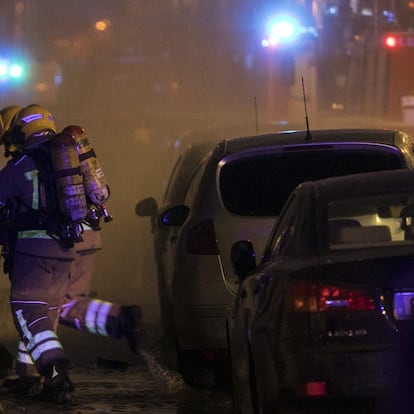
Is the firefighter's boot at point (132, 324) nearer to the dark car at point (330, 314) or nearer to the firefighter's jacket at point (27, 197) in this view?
the firefighter's jacket at point (27, 197)

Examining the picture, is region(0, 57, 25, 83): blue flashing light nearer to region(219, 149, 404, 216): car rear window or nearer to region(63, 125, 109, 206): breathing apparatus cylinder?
region(63, 125, 109, 206): breathing apparatus cylinder

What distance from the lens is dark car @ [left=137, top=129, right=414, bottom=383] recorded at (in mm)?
6984

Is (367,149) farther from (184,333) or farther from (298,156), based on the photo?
(184,333)

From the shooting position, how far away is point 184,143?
21062 millimetres

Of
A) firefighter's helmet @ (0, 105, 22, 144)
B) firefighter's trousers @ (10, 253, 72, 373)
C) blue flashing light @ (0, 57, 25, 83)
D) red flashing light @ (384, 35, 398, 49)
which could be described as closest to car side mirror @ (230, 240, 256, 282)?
firefighter's trousers @ (10, 253, 72, 373)

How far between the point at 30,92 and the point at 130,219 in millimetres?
13362

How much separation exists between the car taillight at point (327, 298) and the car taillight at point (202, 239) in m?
2.43

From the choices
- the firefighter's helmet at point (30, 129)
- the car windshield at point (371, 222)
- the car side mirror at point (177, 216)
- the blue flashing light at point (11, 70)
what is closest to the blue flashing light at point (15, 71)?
the blue flashing light at point (11, 70)

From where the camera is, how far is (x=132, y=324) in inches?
289

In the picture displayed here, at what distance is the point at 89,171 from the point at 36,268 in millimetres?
692

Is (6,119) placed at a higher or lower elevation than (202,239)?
higher

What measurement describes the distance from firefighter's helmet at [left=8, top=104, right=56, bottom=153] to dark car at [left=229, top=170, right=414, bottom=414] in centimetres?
239

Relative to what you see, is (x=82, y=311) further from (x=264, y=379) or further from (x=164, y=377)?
(x=264, y=379)

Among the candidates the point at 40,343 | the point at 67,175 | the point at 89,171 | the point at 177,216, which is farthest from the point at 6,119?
the point at 40,343
